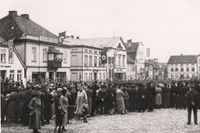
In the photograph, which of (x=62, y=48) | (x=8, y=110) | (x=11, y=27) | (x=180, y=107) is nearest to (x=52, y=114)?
(x=8, y=110)

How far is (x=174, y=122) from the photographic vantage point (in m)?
17.0

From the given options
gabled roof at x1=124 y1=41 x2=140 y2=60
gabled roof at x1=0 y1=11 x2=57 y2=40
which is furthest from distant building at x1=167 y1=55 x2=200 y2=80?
gabled roof at x1=0 y1=11 x2=57 y2=40

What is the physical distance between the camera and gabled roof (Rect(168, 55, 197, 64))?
115m

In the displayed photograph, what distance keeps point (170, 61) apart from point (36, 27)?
81.5 metres

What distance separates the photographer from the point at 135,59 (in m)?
80.8

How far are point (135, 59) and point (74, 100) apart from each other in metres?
63.2

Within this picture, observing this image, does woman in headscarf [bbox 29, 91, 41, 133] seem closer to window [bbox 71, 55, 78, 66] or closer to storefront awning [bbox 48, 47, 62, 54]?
storefront awning [bbox 48, 47, 62, 54]

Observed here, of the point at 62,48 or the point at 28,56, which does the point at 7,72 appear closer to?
the point at 28,56

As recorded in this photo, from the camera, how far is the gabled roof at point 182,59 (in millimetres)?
115444

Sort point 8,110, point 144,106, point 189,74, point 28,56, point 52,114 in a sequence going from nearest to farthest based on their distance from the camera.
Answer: point 8,110, point 52,114, point 144,106, point 28,56, point 189,74

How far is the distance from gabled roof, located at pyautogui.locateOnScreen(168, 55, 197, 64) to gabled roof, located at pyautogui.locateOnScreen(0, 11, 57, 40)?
250 ft

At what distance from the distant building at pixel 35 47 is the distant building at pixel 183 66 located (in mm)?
72763

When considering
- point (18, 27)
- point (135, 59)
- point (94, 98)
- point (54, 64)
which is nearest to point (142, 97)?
point (94, 98)

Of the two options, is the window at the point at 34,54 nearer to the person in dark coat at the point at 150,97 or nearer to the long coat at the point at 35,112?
the person in dark coat at the point at 150,97
